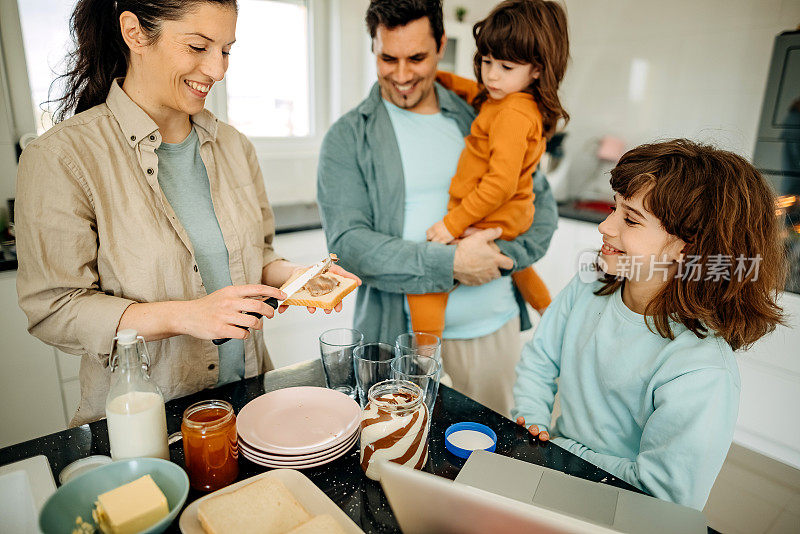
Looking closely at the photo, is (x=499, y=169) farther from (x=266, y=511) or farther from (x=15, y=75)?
(x=15, y=75)

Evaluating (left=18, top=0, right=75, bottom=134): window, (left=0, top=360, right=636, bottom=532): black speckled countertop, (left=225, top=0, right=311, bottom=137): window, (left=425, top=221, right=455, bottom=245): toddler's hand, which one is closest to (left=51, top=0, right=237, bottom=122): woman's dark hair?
(left=0, top=360, right=636, bottom=532): black speckled countertop

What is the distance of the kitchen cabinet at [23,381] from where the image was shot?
6.52 feet

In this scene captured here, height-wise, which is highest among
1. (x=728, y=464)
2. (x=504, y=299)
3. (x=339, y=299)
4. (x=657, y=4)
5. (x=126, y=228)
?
(x=657, y=4)

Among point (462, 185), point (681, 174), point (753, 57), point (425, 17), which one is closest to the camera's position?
point (681, 174)

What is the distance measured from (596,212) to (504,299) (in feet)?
5.44

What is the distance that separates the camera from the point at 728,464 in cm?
234

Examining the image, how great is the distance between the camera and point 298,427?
1002mm

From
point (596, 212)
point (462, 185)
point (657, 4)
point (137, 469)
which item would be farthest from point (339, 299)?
point (657, 4)

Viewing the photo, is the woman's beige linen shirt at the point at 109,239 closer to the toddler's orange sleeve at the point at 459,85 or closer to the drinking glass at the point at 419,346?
the drinking glass at the point at 419,346

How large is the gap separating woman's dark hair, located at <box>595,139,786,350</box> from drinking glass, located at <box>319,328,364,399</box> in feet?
2.06

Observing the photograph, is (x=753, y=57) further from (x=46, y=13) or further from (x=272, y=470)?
(x=46, y=13)

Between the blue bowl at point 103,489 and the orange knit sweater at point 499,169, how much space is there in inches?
41.2

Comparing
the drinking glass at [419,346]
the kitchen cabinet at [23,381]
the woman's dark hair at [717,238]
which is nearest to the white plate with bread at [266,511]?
the drinking glass at [419,346]

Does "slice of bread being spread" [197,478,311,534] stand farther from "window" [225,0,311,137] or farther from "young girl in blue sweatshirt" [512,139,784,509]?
"window" [225,0,311,137]
